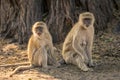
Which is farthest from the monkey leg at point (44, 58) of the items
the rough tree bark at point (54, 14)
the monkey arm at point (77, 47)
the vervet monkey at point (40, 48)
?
the rough tree bark at point (54, 14)

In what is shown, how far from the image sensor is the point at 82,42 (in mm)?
11875

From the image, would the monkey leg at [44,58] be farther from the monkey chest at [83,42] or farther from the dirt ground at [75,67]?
the monkey chest at [83,42]

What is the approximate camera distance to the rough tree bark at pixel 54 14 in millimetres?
14469

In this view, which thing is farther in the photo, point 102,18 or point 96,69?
point 102,18

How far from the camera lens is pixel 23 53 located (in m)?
13.8

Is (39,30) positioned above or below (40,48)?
above

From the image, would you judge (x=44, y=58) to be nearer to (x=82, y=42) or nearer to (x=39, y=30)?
(x=39, y=30)

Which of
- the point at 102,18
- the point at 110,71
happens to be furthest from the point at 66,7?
the point at 110,71

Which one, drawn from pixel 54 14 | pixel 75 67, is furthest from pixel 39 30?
pixel 54 14

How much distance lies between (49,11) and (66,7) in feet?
2.39

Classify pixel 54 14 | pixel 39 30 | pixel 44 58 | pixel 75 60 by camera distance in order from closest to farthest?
pixel 39 30, pixel 44 58, pixel 75 60, pixel 54 14

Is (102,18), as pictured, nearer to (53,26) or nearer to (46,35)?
(53,26)

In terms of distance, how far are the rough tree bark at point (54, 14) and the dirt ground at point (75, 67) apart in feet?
1.53

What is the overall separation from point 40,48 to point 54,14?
3041mm
